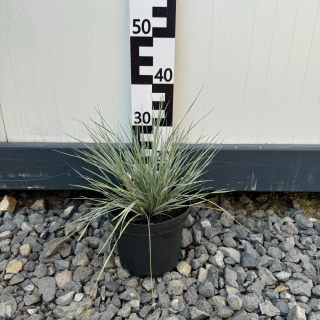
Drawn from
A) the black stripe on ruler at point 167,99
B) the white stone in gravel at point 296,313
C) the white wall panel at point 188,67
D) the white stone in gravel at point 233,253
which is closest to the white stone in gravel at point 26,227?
the white wall panel at point 188,67

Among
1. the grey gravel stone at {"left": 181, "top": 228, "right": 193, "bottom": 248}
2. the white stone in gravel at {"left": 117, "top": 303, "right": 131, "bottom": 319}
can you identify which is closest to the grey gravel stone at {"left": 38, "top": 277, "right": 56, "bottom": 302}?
the white stone in gravel at {"left": 117, "top": 303, "right": 131, "bottom": 319}

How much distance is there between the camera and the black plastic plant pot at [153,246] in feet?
4.77

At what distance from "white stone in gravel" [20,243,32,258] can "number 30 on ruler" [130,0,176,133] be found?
2.97 feet

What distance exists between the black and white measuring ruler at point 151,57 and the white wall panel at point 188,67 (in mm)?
58

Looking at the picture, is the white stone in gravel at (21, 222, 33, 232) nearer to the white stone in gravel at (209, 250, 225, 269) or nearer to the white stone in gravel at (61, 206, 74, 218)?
the white stone in gravel at (61, 206, 74, 218)

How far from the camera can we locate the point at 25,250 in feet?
5.67

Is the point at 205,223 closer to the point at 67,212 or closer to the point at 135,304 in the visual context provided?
the point at 135,304

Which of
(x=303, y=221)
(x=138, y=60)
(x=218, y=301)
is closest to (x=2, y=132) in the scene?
(x=138, y=60)

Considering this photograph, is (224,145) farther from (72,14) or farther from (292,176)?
(72,14)

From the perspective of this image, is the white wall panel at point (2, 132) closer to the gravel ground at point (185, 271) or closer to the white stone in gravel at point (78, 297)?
the gravel ground at point (185, 271)

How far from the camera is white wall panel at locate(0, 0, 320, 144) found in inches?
66.8

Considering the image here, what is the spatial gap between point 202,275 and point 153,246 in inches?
12.4

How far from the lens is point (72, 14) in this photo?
170 cm

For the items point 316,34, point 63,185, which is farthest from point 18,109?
point 316,34
